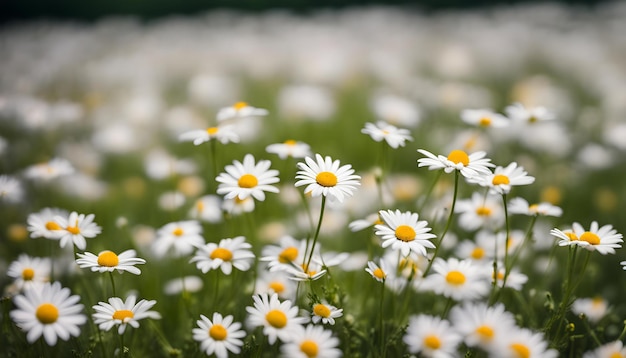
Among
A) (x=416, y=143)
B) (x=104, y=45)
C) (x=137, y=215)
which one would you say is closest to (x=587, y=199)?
(x=416, y=143)

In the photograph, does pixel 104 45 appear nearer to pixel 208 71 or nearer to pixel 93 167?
pixel 208 71

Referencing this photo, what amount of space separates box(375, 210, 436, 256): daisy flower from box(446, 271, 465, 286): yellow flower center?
6.4 inches

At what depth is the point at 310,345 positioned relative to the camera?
1307 millimetres

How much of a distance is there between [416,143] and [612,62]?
2.43 metres

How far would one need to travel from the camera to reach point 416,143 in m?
3.36

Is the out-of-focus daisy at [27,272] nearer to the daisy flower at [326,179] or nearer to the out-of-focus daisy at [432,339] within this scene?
the daisy flower at [326,179]

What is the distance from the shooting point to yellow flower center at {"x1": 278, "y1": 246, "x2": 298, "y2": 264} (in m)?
1.64

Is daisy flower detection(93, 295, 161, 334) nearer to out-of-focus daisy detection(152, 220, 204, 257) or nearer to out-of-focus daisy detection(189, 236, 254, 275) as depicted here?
out-of-focus daisy detection(189, 236, 254, 275)

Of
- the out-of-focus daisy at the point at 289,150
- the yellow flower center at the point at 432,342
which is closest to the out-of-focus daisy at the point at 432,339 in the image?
the yellow flower center at the point at 432,342

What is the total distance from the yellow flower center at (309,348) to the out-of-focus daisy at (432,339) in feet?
0.66

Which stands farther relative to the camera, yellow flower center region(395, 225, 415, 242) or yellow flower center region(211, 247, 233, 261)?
yellow flower center region(211, 247, 233, 261)

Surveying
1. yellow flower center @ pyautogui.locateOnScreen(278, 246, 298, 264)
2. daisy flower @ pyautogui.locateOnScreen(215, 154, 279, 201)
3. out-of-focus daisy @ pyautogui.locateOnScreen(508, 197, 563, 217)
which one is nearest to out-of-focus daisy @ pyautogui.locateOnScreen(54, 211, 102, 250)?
daisy flower @ pyautogui.locateOnScreen(215, 154, 279, 201)

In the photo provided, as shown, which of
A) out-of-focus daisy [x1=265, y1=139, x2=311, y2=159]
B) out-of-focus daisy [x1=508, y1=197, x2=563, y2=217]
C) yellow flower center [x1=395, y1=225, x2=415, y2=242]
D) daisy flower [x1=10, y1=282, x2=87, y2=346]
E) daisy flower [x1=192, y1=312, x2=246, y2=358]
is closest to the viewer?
daisy flower [x1=10, y1=282, x2=87, y2=346]

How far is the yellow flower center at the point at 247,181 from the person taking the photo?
1.58 metres
